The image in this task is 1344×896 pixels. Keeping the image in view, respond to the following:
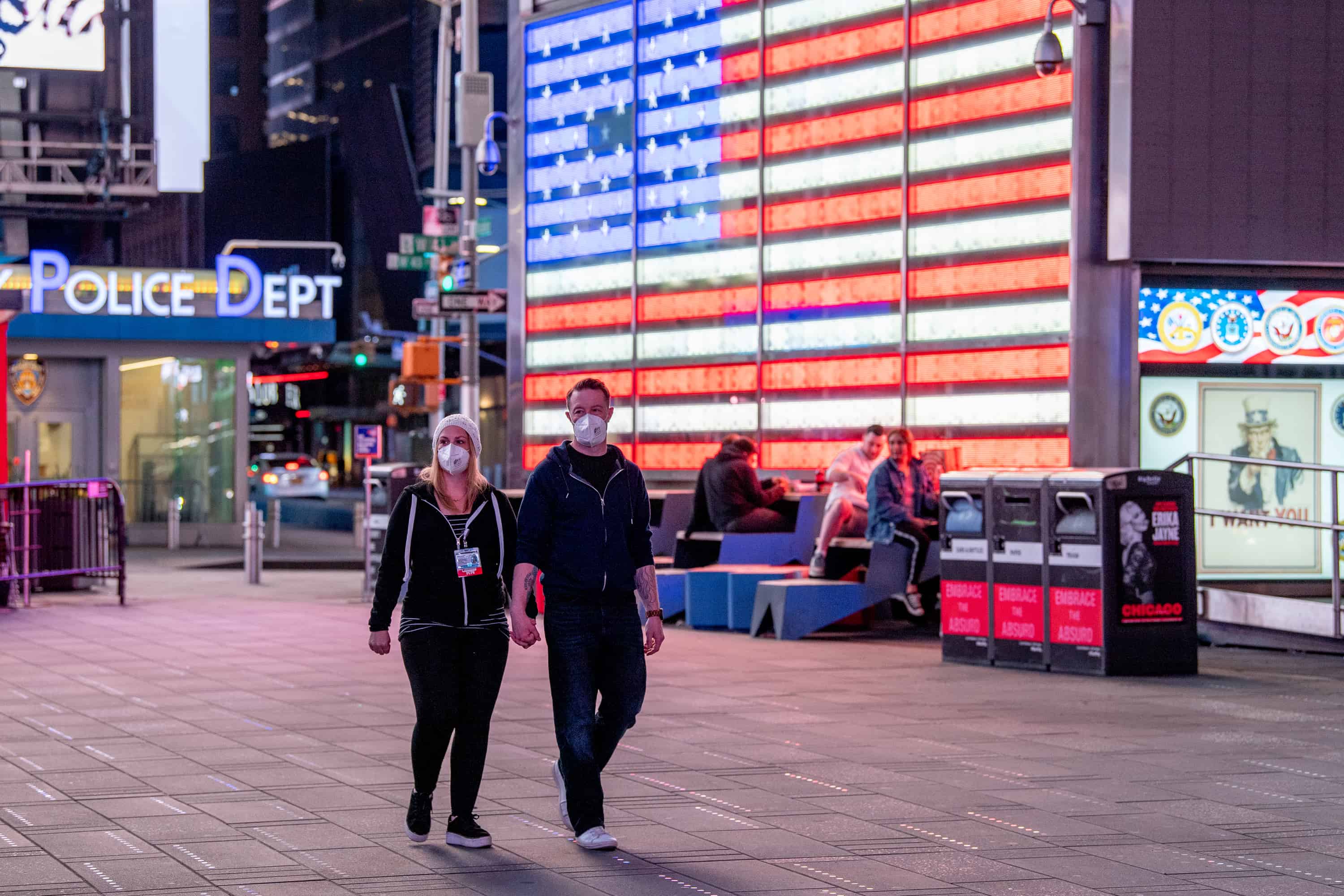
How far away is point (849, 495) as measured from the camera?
17969mm

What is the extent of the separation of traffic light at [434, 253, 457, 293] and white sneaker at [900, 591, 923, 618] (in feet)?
33.3

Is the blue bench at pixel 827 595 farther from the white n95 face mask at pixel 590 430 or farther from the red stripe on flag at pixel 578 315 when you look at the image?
the white n95 face mask at pixel 590 430

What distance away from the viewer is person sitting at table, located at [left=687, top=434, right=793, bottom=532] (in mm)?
19016

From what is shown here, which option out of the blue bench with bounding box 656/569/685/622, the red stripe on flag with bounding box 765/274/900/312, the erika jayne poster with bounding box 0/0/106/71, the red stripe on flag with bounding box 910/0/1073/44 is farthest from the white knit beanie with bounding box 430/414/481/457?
the erika jayne poster with bounding box 0/0/106/71

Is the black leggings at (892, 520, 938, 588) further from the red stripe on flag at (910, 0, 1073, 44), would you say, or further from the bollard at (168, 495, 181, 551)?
the bollard at (168, 495, 181, 551)

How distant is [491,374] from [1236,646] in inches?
2078

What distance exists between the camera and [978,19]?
60.6 ft

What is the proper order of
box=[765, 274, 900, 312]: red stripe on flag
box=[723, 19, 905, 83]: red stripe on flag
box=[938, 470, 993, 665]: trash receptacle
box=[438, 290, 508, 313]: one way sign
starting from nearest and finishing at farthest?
box=[938, 470, 993, 665]: trash receptacle → box=[765, 274, 900, 312]: red stripe on flag → box=[723, 19, 905, 83]: red stripe on flag → box=[438, 290, 508, 313]: one way sign

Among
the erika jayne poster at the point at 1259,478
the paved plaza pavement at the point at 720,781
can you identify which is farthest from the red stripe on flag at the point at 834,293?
the paved plaza pavement at the point at 720,781

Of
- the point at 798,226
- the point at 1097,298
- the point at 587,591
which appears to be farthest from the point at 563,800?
the point at 798,226

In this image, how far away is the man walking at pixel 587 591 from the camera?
7785 mm

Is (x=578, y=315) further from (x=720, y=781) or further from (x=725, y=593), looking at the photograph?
(x=720, y=781)

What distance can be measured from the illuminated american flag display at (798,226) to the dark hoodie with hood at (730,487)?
1330mm

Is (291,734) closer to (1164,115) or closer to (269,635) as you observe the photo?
(269,635)
